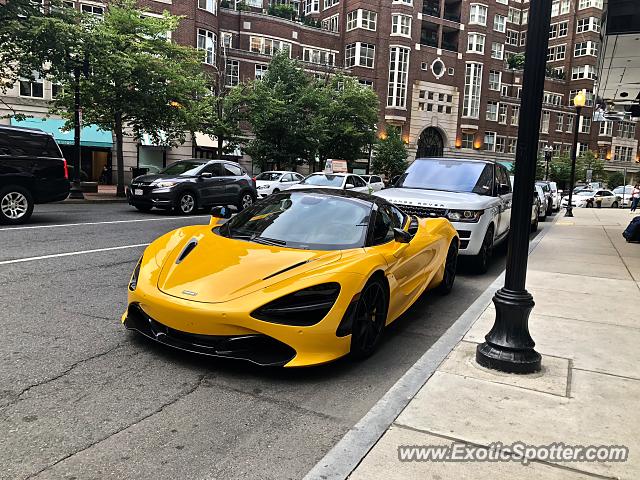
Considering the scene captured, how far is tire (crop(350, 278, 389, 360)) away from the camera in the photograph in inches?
171

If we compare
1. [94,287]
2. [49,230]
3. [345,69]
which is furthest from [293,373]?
[345,69]

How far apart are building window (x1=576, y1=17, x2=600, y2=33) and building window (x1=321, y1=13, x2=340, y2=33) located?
4076 cm

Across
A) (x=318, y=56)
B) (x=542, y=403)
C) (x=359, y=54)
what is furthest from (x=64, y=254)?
(x=359, y=54)

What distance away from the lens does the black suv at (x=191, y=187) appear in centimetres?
1570

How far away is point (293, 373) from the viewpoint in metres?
4.19

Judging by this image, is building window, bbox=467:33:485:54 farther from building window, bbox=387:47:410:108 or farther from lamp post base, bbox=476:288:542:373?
lamp post base, bbox=476:288:542:373

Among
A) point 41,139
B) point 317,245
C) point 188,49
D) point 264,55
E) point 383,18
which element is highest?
point 383,18

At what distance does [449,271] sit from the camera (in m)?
7.28

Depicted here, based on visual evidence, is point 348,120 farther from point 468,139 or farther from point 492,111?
point 492,111

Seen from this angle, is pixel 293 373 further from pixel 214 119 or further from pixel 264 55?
pixel 264 55

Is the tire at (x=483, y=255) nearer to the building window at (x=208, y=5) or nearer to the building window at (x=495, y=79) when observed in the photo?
the building window at (x=208, y=5)

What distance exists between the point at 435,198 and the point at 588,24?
8162 centimetres

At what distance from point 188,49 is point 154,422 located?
23697 mm

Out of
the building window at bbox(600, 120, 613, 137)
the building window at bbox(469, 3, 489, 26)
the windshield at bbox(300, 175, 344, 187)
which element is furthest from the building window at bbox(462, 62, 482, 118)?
the windshield at bbox(300, 175, 344, 187)
